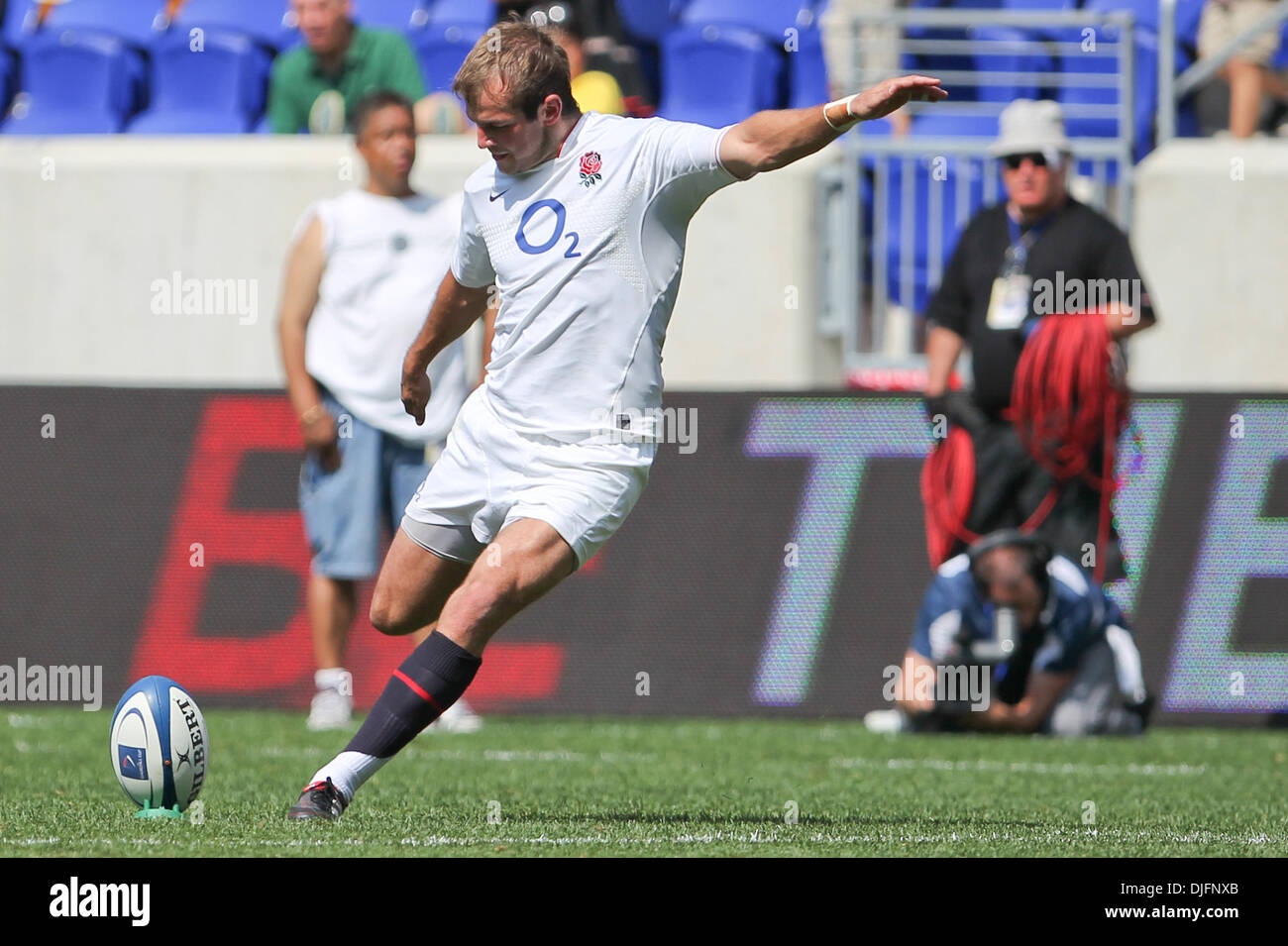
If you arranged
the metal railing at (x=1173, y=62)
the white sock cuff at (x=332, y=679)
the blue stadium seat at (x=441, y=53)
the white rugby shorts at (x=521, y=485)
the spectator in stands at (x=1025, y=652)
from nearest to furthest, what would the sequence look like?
the white rugby shorts at (x=521, y=485) → the spectator in stands at (x=1025, y=652) → the white sock cuff at (x=332, y=679) → the metal railing at (x=1173, y=62) → the blue stadium seat at (x=441, y=53)

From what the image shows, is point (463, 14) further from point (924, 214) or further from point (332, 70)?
point (924, 214)

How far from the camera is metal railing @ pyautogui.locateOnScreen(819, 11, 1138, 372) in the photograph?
12406 mm

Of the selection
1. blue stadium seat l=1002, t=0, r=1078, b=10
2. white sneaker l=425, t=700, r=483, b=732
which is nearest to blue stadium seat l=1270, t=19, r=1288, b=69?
blue stadium seat l=1002, t=0, r=1078, b=10

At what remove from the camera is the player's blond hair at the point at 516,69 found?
600cm

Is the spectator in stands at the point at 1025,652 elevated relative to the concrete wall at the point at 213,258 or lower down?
lower down

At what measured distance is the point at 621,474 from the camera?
245 inches

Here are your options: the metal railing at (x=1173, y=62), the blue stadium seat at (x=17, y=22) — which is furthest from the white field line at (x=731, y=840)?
the blue stadium seat at (x=17, y=22)

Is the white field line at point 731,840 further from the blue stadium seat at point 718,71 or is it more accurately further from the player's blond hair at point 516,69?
the blue stadium seat at point 718,71

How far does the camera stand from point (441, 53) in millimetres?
13961

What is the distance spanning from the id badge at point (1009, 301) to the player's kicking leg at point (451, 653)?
421 centimetres

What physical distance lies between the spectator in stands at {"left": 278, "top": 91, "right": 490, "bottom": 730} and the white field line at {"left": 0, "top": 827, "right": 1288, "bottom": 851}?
3.85 metres

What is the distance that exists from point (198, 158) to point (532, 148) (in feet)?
24.2
